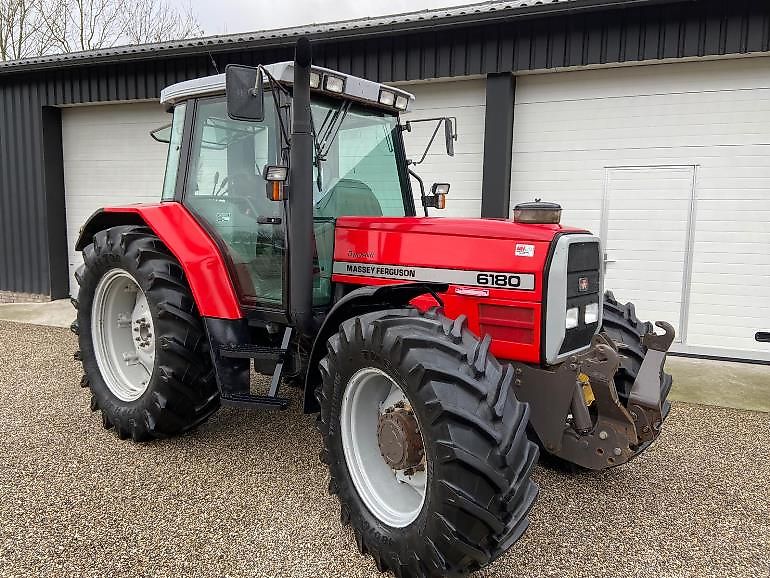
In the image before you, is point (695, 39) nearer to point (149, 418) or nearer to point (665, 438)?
point (665, 438)

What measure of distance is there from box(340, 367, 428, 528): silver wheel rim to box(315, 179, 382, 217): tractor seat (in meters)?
1.02

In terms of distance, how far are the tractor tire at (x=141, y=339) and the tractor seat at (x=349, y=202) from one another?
3.16 feet

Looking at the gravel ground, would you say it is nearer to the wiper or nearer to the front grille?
the front grille

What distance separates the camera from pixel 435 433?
2.16 m

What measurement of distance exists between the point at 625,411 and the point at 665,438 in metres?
1.46

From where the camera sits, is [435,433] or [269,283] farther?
[269,283]

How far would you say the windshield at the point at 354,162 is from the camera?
316 centimetres

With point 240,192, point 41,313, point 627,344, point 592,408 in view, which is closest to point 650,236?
point 627,344

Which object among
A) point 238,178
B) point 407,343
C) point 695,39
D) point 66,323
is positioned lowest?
point 66,323

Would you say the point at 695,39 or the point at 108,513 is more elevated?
the point at 695,39

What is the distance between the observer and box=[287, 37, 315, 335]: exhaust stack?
9.23 feet

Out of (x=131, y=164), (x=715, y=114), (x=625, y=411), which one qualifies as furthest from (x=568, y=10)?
(x=131, y=164)

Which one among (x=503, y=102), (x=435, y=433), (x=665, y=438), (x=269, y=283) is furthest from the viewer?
(x=503, y=102)

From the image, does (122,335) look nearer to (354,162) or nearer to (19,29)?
(354,162)
